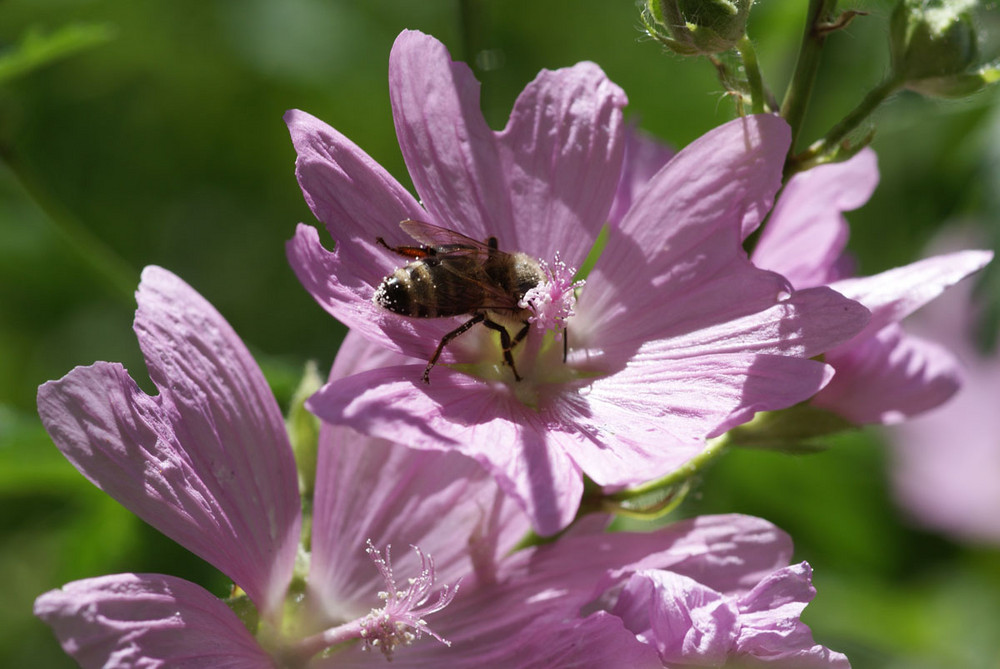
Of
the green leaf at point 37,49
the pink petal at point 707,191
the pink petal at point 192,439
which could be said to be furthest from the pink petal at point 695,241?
the green leaf at point 37,49

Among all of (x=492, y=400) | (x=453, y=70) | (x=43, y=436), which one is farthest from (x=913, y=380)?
(x=43, y=436)

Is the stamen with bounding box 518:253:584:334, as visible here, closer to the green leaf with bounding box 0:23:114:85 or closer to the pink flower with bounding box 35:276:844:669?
the pink flower with bounding box 35:276:844:669

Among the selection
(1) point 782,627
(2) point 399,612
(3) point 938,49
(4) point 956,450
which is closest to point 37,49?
(2) point 399,612

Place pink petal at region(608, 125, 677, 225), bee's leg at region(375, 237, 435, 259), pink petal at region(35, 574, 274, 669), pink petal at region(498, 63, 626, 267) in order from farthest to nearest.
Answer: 1. pink petal at region(608, 125, 677, 225)
2. pink petal at region(498, 63, 626, 267)
3. bee's leg at region(375, 237, 435, 259)
4. pink petal at region(35, 574, 274, 669)

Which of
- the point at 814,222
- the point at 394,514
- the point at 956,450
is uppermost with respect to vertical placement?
the point at 814,222

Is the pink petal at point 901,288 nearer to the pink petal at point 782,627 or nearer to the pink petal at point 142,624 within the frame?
the pink petal at point 782,627

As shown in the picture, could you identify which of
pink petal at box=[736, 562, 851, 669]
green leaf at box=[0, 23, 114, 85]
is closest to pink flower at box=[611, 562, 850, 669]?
pink petal at box=[736, 562, 851, 669]

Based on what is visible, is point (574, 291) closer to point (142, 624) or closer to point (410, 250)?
point (410, 250)
